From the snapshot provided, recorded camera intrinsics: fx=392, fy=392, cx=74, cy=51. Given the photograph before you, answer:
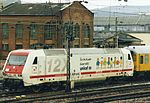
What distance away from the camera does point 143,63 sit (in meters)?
34.5

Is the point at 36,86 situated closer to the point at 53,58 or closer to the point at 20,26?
the point at 53,58

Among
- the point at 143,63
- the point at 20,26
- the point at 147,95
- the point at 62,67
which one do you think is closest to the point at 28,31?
the point at 20,26

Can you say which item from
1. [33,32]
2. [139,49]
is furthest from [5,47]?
[139,49]

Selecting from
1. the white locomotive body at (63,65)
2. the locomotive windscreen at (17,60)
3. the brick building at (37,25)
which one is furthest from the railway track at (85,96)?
the brick building at (37,25)

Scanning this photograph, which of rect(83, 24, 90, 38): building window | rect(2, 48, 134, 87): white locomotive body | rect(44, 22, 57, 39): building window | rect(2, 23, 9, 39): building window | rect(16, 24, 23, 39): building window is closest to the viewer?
rect(2, 48, 134, 87): white locomotive body

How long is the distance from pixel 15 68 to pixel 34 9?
122 ft

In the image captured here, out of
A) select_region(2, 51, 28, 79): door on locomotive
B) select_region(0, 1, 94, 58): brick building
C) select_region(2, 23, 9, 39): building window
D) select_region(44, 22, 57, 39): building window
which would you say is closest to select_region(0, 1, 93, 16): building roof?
select_region(0, 1, 94, 58): brick building

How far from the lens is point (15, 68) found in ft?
83.4

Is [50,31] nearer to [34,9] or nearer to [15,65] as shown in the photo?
[34,9]

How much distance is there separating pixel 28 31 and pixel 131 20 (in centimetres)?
3794

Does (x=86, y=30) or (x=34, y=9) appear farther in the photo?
(x=86, y=30)

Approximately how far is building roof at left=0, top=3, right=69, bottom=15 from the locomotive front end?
112 feet

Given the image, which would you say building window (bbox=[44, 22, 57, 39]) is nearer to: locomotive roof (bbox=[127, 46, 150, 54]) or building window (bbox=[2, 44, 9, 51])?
building window (bbox=[2, 44, 9, 51])

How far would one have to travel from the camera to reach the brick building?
197 ft
